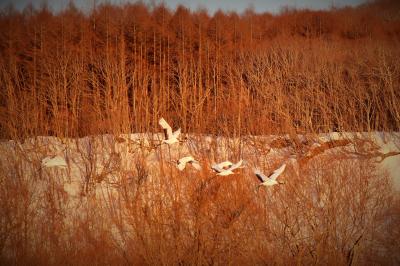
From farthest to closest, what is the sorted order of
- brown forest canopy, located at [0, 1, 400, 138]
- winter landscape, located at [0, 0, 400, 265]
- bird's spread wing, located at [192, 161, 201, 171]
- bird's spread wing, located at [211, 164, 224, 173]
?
brown forest canopy, located at [0, 1, 400, 138], bird's spread wing, located at [192, 161, 201, 171], bird's spread wing, located at [211, 164, 224, 173], winter landscape, located at [0, 0, 400, 265]

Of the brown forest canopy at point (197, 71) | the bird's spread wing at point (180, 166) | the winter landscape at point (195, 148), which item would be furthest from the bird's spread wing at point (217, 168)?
the brown forest canopy at point (197, 71)

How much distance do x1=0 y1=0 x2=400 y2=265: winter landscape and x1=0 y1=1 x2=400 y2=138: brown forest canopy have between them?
3.0 inches

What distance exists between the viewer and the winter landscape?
5.27 m

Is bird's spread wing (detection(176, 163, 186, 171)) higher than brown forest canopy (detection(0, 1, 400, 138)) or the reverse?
the reverse

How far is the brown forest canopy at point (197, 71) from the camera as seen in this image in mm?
8188

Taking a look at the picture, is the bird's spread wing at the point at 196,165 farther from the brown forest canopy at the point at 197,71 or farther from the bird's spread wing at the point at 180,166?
the brown forest canopy at the point at 197,71

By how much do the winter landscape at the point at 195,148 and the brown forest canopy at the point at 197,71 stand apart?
0.25 ft

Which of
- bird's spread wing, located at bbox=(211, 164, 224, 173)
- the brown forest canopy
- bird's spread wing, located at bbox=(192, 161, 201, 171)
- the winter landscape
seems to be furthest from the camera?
the brown forest canopy

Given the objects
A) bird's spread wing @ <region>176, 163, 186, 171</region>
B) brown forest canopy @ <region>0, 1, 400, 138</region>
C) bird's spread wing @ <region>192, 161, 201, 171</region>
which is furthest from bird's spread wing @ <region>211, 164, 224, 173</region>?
brown forest canopy @ <region>0, 1, 400, 138</region>

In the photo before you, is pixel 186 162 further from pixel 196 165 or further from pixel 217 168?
pixel 217 168

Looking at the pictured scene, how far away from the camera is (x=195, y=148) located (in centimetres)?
782

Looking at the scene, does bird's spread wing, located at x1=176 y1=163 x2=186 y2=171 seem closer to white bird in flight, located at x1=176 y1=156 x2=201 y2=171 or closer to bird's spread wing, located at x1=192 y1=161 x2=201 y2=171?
white bird in flight, located at x1=176 y1=156 x2=201 y2=171

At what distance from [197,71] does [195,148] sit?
9.42 ft

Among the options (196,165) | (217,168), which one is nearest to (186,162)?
(196,165)
